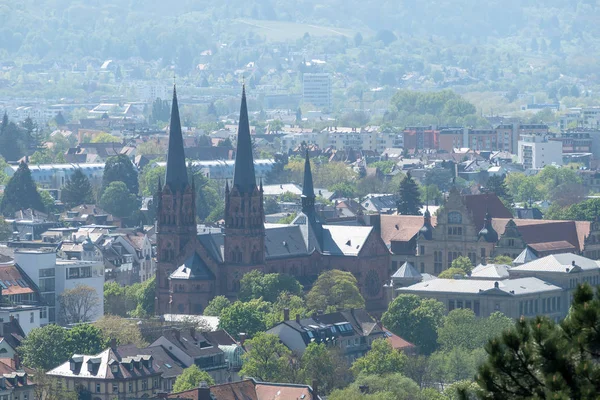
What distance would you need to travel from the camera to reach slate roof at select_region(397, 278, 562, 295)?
104 meters

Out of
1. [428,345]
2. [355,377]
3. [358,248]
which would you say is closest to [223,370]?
[355,377]

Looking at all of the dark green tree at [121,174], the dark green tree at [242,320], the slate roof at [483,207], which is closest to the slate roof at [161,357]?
the dark green tree at [242,320]

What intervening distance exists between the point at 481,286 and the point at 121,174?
69774 millimetres

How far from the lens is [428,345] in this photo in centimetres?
9238

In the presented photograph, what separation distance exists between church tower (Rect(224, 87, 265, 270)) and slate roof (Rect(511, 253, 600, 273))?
43.4ft

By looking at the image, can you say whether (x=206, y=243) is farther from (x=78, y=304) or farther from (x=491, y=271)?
(x=491, y=271)

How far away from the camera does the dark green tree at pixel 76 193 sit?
157 metres

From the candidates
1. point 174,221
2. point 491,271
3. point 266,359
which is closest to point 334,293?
point 174,221

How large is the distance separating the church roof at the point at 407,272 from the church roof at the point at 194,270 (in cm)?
1049

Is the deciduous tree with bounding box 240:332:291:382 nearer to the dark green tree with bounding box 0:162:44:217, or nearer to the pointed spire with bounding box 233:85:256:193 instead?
the pointed spire with bounding box 233:85:256:193

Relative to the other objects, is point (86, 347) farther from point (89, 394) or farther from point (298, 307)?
point (298, 307)

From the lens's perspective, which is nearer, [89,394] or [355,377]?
[89,394]

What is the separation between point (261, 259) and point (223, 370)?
25.9 metres

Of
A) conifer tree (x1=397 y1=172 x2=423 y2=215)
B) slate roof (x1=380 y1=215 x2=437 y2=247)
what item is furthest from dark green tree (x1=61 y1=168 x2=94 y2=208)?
slate roof (x1=380 y1=215 x2=437 y2=247)
